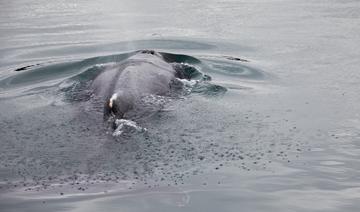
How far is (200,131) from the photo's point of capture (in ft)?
27.0

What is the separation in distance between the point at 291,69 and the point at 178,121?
422 centimetres

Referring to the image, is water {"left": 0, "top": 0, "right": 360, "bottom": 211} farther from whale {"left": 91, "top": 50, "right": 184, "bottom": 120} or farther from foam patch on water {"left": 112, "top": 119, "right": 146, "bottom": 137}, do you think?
whale {"left": 91, "top": 50, "right": 184, "bottom": 120}

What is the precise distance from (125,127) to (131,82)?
58.8 inches

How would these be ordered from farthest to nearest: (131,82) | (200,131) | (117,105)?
(131,82) < (117,105) < (200,131)

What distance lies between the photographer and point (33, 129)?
27.8 feet

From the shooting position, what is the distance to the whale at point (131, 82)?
28.9 feet

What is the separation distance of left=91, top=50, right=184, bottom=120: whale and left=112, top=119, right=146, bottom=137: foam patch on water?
0.62 ft

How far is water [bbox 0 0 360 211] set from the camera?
262 inches

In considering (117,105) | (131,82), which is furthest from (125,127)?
(131,82)

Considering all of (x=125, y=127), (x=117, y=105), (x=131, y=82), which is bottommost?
(x=125, y=127)

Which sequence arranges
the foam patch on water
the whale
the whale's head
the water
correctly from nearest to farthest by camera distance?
the water < the foam patch on water < the whale's head < the whale

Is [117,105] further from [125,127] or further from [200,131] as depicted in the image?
[200,131]

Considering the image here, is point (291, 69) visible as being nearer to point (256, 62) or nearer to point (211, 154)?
point (256, 62)

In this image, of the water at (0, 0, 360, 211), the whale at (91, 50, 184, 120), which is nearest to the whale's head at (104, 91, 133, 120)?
the whale at (91, 50, 184, 120)
